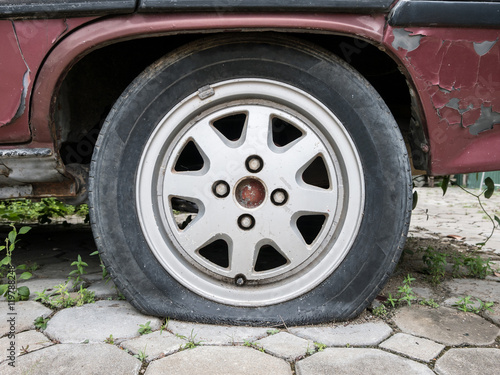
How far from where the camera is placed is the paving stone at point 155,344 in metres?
1.11

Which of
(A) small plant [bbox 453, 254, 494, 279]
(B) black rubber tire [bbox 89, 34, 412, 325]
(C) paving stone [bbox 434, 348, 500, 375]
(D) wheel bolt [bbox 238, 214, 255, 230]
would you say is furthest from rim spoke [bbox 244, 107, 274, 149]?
(A) small plant [bbox 453, 254, 494, 279]

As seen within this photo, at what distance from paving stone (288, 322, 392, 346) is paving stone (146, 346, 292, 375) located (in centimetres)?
17

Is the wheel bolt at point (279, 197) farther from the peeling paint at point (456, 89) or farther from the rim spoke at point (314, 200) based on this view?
the peeling paint at point (456, 89)

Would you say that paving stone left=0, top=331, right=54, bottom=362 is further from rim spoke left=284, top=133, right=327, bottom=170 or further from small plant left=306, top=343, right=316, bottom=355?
rim spoke left=284, top=133, right=327, bottom=170

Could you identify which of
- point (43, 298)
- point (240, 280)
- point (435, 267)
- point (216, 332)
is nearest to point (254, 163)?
point (240, 280)

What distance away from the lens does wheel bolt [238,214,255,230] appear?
1.30 metres

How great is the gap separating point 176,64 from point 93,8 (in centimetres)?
27

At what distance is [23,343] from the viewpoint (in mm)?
1151

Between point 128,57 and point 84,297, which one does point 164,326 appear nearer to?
point 84,297

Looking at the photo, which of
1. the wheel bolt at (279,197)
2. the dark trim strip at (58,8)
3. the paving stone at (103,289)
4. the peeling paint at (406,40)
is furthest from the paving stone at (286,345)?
the dark trim strip at (58,8)

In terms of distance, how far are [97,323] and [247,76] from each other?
33.8 inches

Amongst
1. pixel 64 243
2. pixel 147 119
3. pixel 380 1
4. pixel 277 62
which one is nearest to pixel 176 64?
pixel 147 119

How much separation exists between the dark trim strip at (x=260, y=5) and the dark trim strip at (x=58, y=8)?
0.26ft

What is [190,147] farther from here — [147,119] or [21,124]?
[21,124]
